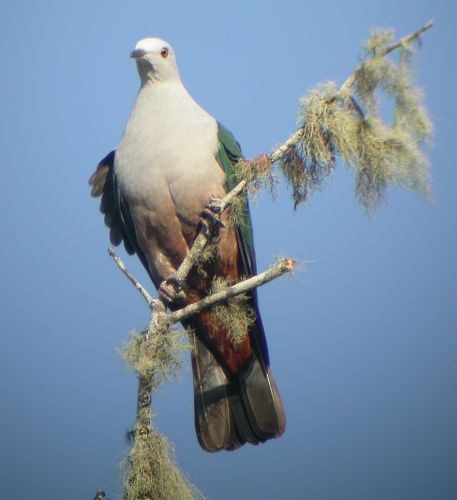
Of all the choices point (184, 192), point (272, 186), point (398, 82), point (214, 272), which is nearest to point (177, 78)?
point (184, 192)

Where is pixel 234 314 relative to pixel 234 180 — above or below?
below

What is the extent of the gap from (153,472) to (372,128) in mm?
1606

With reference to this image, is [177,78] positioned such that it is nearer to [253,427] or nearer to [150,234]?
[150,234]

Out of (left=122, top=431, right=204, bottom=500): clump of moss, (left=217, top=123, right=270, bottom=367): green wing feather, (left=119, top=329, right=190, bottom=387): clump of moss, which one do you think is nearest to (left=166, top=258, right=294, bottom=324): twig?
(left=119, top=329, right=190, bottom=387): clump of moss

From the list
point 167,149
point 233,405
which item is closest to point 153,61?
point 167,149

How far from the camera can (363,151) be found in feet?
10.0

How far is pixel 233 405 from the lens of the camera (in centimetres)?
427

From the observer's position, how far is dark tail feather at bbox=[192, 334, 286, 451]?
4180 mm

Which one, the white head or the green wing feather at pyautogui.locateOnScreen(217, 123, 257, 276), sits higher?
the white head

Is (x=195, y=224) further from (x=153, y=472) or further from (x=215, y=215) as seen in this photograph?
(x=153, y=472)

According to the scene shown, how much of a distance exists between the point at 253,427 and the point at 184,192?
130 centimetres

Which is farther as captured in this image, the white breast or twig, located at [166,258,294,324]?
the white breast

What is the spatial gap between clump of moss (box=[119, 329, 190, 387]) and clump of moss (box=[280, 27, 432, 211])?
95cm

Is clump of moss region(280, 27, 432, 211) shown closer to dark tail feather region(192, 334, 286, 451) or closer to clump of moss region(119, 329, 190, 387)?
clump of moss region(119, 329, 190, 387)
